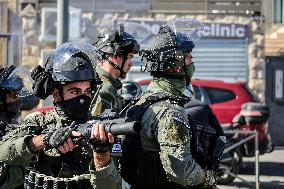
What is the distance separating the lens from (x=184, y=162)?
155 inches

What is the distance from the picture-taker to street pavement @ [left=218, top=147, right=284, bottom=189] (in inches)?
437

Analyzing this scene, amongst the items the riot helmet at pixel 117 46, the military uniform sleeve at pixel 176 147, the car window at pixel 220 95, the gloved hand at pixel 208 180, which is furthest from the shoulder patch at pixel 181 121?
the car window at pixel 220 95

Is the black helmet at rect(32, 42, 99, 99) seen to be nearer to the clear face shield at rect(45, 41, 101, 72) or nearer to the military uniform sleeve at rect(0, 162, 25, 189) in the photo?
the clear face shield at rect(45, 41, 101, 72)

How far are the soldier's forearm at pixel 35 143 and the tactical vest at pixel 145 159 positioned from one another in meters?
0.62

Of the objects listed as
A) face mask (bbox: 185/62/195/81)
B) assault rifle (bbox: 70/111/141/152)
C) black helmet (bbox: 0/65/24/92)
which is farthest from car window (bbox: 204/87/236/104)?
assault rifle (bbox: 70/111/141/152)

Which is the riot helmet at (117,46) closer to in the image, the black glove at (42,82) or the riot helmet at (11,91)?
the riot helmet at (11,91)

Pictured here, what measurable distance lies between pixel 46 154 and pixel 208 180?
984 millimetres

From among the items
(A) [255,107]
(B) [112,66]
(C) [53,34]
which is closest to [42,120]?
(B) [112,66]

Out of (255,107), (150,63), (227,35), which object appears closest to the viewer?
(150,63)

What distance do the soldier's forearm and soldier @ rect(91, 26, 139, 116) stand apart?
1.64m

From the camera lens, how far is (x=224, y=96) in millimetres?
12820

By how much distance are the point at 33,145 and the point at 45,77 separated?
420 mm

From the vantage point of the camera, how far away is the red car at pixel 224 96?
496 inches

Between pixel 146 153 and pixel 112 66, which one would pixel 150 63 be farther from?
pixel 112 66
